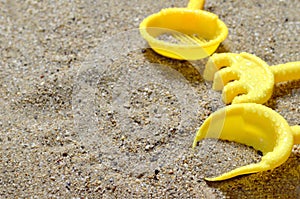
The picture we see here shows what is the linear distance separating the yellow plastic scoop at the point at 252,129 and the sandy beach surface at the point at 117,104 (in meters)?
0.02

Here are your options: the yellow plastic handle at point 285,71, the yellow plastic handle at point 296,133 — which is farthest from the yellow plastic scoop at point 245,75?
the yellow plastic handle at point 296,133

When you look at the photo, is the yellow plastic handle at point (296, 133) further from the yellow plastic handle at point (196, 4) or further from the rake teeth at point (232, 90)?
the yellow plastic handle at point (196, 4)

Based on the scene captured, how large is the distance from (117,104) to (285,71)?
401mm

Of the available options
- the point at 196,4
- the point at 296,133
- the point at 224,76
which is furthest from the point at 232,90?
the point at 196,4

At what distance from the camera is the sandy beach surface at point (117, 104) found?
1039 millimetres

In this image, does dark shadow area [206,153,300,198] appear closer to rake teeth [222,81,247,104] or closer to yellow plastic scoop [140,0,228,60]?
rake teeth [222,81,247,104]

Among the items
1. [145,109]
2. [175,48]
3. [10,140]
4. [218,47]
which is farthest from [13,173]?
[218,47]

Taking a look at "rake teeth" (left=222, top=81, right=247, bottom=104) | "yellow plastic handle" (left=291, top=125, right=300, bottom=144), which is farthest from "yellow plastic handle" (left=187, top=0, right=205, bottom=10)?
"yellow plastic handle" (left=291, top=125, right=300, bottom=144)

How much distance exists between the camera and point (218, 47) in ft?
4.38

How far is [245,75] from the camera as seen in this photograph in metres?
1.19

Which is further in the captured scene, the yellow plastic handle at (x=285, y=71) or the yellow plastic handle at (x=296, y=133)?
the yellow plastic handle at (x=285, y=71)

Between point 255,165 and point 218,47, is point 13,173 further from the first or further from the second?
point 218,47

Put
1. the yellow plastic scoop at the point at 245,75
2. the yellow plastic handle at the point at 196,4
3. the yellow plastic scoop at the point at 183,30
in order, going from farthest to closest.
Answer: the yellow plastic handle at the point at 196,4 → the yellow plastic scoop at the point at 183,30 → the yellow plastic scoop at the point at 245,75

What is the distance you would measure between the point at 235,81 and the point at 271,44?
9.4 inches
